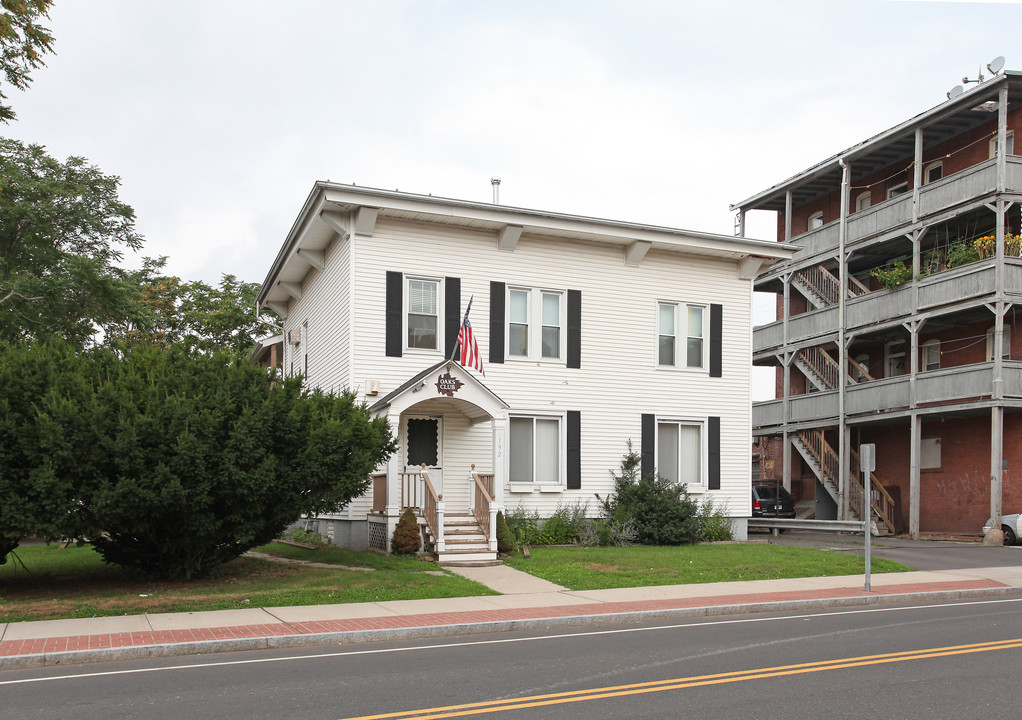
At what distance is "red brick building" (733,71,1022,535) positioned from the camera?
27.2m

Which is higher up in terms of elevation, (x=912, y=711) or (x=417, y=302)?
(x=417, y=302)

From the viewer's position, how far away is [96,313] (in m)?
29.8

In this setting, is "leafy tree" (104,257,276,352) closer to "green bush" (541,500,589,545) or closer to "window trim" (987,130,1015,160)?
"green bush" (541,500,589,545)

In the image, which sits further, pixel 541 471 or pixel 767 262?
pixel 767 262

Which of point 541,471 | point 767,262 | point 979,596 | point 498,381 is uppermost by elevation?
point 767,262

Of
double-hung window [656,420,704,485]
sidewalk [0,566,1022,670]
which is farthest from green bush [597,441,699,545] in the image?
sidewalk [0,566,1022,670]

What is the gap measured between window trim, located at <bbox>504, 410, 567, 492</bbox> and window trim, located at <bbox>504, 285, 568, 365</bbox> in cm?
131

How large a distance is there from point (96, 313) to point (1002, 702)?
93.3 ft

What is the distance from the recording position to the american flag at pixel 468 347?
20047mm

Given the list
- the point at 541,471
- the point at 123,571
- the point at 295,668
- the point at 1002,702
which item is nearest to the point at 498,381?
the point at 541,471

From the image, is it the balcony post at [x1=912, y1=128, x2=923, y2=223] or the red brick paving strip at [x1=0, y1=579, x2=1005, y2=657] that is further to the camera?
the balcony post at [x1=912, y1=128, x2=923, y2=223]

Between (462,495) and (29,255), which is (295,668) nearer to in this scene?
(462,495)

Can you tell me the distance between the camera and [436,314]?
21.7 m

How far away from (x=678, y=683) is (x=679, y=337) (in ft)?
54.1
